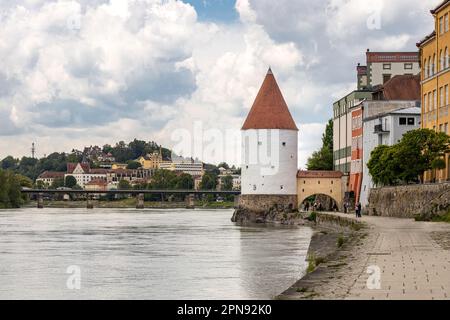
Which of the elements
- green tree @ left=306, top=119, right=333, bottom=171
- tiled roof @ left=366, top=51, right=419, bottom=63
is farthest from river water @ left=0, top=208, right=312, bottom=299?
green tree @ left=306, top=119, right=333, bottom=171

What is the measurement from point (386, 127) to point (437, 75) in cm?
1452

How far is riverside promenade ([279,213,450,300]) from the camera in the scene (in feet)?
48.5

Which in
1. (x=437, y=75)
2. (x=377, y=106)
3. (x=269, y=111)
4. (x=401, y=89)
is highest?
(x=401, y=89)

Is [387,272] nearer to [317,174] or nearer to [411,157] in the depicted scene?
[411,157]

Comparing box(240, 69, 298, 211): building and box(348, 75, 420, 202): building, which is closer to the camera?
box(348, 75, 420, 202): building

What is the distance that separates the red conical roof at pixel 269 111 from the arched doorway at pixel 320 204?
8327 millimetres

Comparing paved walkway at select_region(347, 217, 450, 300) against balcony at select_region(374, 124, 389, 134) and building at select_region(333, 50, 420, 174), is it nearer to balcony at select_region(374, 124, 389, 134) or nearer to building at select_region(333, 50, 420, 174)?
balcony at select_region(374, 124, 389, 134)

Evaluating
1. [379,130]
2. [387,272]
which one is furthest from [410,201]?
[387,272]

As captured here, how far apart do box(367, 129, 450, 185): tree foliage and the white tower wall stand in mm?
19394

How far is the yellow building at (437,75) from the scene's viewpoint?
51250 mm

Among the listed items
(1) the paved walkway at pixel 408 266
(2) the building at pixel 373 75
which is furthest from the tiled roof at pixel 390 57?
(1) the paved walkway at pixel 408 266

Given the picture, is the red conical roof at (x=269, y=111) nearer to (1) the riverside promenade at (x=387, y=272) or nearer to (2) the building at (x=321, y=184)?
(2) the building at (x=321, y=184)

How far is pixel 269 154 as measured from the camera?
7900cm
